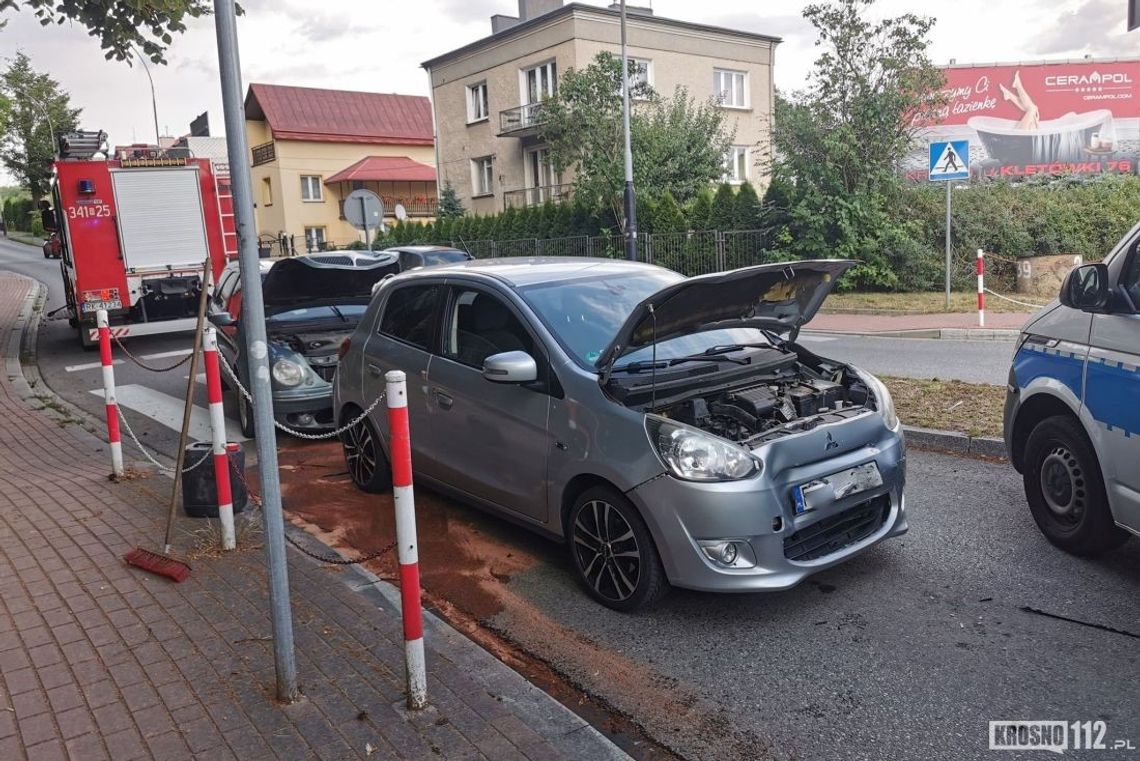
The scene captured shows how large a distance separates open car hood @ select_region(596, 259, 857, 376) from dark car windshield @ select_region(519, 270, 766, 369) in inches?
6.0

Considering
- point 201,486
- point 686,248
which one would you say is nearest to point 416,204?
point 686,248

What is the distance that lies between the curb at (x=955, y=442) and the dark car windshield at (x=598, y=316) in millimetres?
2392

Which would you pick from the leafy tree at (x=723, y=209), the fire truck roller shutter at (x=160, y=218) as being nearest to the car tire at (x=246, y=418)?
the fire truck roller shutter at (x=160, y=218)

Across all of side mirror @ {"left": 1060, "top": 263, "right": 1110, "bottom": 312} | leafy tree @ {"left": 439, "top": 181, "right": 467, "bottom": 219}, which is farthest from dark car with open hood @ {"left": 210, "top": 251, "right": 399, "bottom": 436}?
leafy tree @ {"left": 439, "top": 181, "right": 467, "bottom": 219}

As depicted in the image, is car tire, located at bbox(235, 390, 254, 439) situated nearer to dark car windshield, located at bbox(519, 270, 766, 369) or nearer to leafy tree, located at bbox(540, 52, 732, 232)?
dark car windshield, located at bbox(519, 270, 766, 369)

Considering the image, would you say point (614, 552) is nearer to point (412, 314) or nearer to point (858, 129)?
point (412, 314)

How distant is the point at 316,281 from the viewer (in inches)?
363

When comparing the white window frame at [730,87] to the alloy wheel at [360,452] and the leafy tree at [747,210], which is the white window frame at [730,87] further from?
the alloy wheel at [360,452]

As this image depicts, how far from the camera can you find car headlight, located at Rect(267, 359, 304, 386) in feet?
27.1

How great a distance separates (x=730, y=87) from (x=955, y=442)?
1269 inches

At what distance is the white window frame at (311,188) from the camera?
4923 centimetres

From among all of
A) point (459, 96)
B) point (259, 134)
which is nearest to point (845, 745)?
point (459, 96)

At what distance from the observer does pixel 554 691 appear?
3.82 m

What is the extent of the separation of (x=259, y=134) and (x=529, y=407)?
49891 mm
